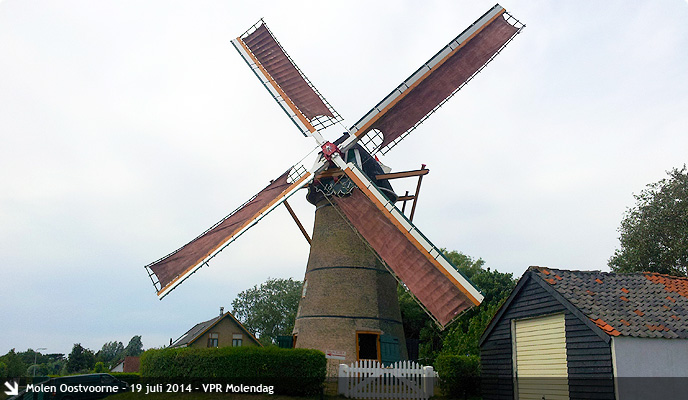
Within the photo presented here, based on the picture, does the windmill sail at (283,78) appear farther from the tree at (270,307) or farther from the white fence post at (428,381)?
the tree at (270,307)

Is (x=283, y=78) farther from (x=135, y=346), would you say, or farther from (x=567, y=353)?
(x=135, y=346)

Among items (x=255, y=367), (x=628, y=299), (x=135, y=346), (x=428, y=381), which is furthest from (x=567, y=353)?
(x=135, y=346)

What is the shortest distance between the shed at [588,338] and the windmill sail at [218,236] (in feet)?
26.0

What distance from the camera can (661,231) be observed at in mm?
26781

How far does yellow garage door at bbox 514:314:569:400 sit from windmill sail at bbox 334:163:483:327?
1.60 meters

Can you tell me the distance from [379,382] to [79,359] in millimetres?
78814

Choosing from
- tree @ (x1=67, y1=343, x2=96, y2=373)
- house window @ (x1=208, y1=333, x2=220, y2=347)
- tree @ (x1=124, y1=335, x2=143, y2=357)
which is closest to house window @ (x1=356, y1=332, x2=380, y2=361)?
house window @ (x1=208, y1=333, x2=220, y2=347)

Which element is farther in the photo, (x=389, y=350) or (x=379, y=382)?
(x=389, y=350)

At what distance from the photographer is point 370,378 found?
15.3 metres

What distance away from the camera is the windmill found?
16.2 metres

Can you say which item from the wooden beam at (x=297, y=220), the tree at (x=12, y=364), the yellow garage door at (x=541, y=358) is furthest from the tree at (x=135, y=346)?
the yellow garage door at (x=541, y=358)

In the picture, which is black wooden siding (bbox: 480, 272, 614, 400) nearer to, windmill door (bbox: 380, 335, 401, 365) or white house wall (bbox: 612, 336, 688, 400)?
white house wall (bbox: 612, 336, 688, 400)

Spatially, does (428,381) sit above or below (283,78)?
below

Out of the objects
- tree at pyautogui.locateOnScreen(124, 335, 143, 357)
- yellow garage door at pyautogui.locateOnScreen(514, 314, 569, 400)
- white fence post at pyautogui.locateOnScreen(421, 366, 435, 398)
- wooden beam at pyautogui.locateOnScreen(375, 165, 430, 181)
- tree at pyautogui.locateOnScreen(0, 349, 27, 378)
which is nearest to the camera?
yellow garage door at pyautogui.locateOnScreen(514, 314, 569, 400)
